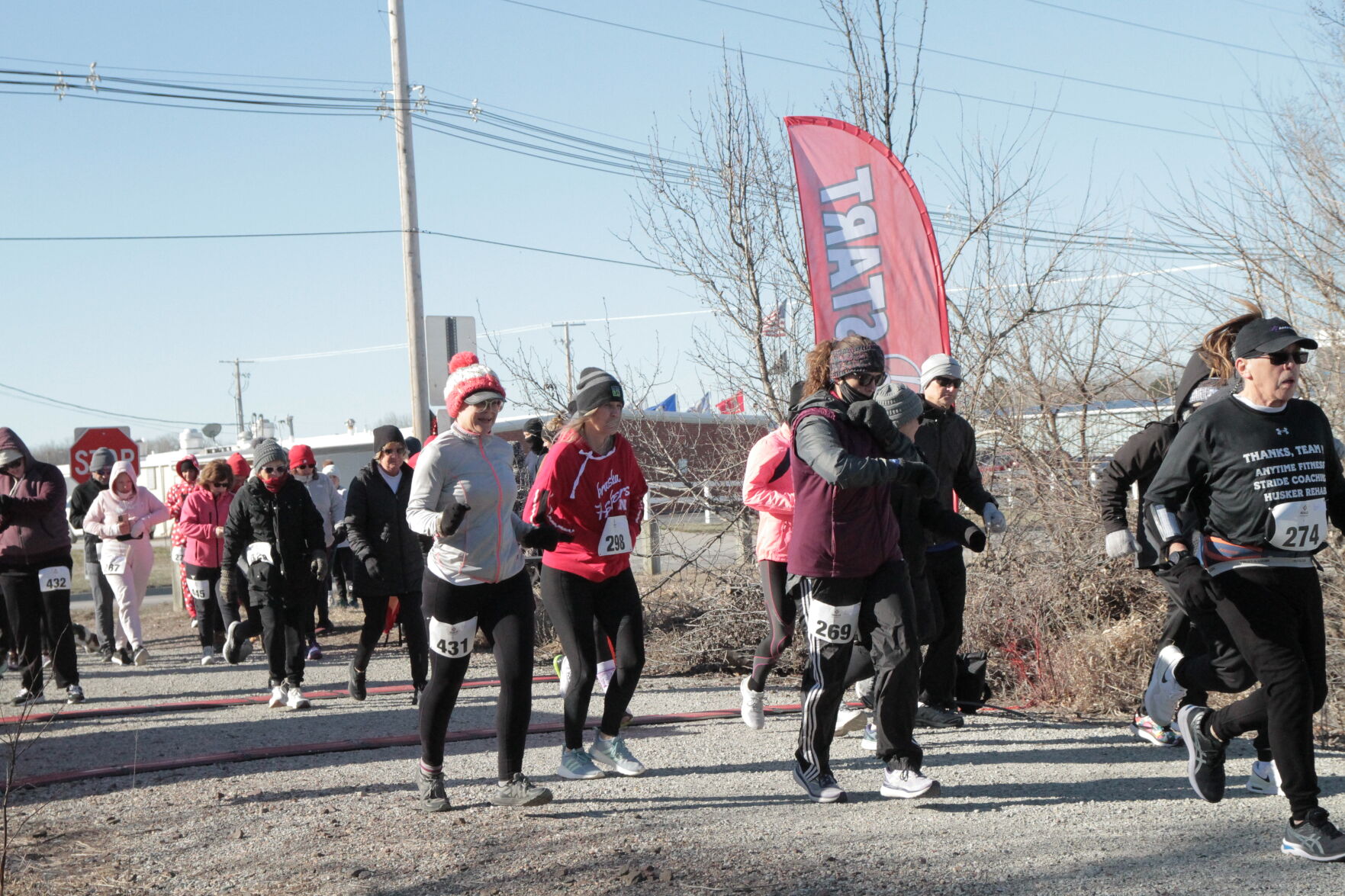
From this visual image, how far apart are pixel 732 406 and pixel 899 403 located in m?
6.14

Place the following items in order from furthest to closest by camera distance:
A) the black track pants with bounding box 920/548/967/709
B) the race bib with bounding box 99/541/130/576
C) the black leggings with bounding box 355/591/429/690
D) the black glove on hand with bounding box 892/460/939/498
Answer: the race bib with bounding box 99/541/130/576 < the black leggings with bounding box 355/591/429/690 < the black track pants with bounding box 920/548/967/709 < the black glove on hand with bounding box 892/460/939/498

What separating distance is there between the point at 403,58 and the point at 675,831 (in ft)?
45.7

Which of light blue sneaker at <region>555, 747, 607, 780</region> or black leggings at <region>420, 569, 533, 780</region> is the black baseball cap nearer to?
black leggings at <region>420, 569, 533, 780</region>

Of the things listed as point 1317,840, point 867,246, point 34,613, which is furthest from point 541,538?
point 34,613

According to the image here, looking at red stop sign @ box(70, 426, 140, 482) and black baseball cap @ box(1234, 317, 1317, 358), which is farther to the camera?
red stop sign @ box(70, 426, 140, 482)

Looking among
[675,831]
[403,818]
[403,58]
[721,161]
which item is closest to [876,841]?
[675,831]

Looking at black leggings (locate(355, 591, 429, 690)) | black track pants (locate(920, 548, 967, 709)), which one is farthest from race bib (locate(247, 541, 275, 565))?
black track pants (locate(920, 548, 967, 709))

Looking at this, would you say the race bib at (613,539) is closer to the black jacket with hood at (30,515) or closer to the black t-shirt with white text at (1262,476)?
the black t-shirt with white text at (1262,476)

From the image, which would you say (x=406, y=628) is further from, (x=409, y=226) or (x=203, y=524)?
(x=409, y=226)

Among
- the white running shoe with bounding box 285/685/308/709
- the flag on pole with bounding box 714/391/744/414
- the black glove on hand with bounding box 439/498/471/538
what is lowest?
the white running shoe with bounding box 285/685/308/709

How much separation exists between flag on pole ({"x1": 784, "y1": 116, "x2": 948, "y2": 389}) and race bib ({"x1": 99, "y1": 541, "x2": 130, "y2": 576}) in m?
6.87

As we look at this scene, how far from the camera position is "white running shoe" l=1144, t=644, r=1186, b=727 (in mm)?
5645

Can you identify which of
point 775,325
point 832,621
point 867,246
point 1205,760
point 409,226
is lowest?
point 1205,760

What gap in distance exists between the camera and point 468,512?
5543 millimetres
